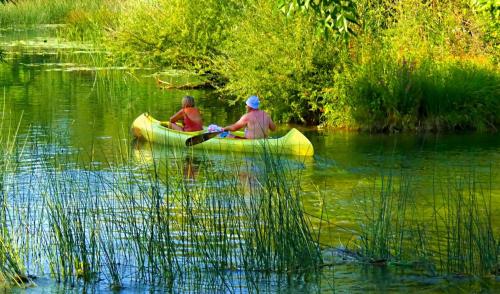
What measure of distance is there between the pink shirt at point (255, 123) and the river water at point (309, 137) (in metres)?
0.78

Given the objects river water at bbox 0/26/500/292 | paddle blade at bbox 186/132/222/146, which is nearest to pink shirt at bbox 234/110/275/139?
paddle blade at bbox 186/132/222/146

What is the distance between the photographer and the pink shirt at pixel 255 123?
631 inches

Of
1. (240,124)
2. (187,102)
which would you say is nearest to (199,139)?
(240,124)

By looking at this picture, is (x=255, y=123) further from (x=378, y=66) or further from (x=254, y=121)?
(x=378, y=66)

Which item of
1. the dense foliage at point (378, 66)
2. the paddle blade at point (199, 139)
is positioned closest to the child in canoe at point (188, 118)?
the paddle blade at point (199, 139)

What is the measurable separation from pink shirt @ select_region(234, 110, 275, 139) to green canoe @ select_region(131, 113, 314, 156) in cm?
38

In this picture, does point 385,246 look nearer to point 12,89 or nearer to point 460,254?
point 460,254

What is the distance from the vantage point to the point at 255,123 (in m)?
16.1

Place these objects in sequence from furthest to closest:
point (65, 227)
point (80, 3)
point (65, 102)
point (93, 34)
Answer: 1. point (80, 3)
2. point (93, 34)
3. point (65, 102)
4. point (65, 227)

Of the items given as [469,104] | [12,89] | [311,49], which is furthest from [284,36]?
[12,89]

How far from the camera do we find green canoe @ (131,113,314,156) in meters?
15.3

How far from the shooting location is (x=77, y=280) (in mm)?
8336

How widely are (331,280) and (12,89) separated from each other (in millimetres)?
16895

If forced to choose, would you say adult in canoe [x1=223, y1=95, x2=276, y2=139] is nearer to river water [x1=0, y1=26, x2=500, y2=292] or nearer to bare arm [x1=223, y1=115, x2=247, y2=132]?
bare arm [x1=223, y1=115, x2=247, y2=132]
